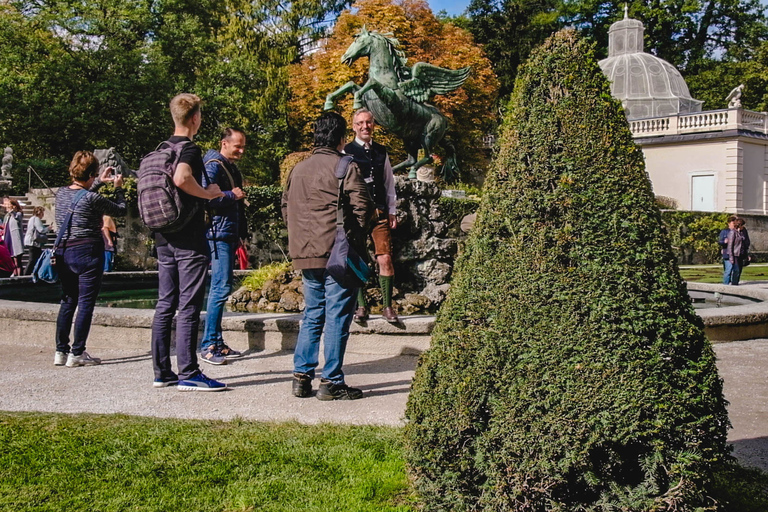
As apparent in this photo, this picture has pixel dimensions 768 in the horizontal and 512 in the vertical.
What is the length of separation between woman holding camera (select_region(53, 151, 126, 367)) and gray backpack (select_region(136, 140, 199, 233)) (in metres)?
0.94

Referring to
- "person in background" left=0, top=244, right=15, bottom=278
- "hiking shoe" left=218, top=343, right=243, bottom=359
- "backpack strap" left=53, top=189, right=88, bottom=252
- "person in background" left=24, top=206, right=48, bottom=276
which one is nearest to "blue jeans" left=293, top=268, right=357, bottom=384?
"hiking shoe" left=218, top=343, right=243, bottom=359

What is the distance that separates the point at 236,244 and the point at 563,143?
3.97 meters

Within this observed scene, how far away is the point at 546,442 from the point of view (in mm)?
2461

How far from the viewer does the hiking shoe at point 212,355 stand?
20.2 feet

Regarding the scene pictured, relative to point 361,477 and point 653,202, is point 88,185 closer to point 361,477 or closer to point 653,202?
point 361,477

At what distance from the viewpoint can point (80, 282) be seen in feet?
19.6

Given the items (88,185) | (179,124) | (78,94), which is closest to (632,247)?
(179,124)

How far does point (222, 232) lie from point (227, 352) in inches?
44.3

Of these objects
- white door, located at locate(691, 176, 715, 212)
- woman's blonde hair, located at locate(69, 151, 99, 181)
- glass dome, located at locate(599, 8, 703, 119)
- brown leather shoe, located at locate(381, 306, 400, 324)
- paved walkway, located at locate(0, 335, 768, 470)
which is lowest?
paved walkway, located at locate(0, 335, 768, 470)

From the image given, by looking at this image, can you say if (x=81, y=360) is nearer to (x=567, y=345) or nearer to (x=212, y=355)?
(x=212, y=355)

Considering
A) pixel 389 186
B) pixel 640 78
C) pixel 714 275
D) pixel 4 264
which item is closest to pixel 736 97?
pixel 640 78

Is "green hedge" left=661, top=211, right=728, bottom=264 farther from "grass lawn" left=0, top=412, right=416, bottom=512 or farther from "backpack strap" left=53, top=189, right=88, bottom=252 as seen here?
"grass lawn" left=0, top=412, right=416, bottom=512

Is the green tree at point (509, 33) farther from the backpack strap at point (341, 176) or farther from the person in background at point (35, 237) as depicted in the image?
the backpack strap at point (341, 176)

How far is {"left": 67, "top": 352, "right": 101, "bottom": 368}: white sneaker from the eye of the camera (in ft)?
20.1
